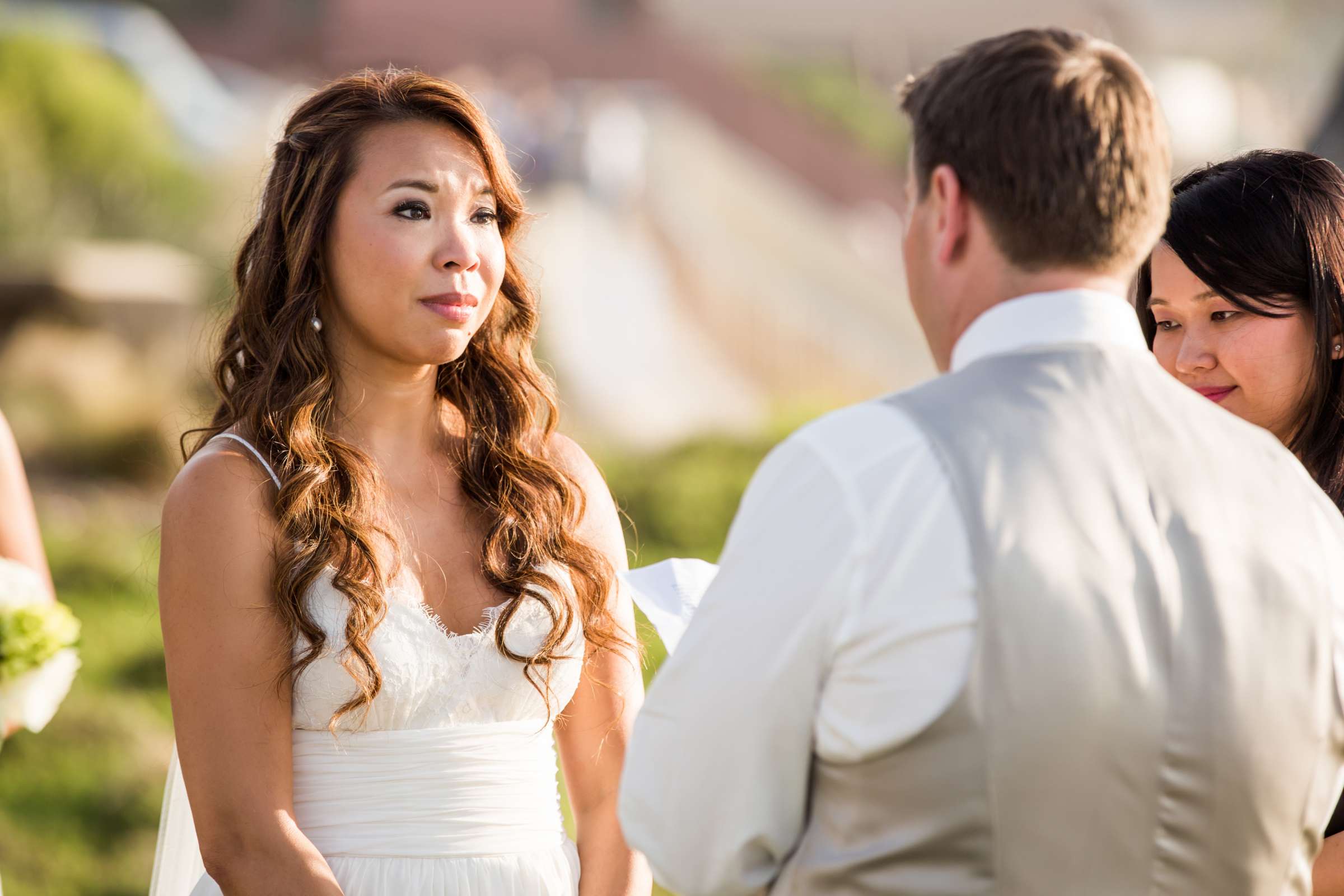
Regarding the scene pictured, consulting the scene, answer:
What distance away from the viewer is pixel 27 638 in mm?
2502

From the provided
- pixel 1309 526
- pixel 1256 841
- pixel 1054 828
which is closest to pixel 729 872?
pixel 1054 828

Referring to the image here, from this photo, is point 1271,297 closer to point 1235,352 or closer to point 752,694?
point 1235,352

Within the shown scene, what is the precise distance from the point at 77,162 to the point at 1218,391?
10.3 meters

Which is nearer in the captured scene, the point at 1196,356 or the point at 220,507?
the point at 220,507

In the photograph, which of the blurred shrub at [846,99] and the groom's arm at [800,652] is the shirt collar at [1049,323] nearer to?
the groom's arm at [800,652]

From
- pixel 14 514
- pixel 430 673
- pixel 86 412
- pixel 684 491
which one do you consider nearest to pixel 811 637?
pixel 430 673

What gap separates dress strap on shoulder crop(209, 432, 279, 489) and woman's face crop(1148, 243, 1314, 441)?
5.99 ft

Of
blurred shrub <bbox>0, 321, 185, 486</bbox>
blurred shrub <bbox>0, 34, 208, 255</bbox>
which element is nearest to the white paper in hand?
blurred shrub <bbox>0, 321, 185, 486</bbox>

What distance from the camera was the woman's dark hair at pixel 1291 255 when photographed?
2.68 m

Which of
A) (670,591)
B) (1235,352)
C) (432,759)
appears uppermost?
(1235,352)

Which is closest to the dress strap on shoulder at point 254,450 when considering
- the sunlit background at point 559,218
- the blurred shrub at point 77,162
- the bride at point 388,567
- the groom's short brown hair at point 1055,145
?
the bride at point 388,567

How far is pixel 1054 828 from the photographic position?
1617 mm

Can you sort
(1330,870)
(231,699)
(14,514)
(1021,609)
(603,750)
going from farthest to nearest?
(14,514) < (603,750) < (231,699) < (1330,870) < (1021,609)

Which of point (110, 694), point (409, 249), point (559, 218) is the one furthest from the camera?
point (559, 218)
